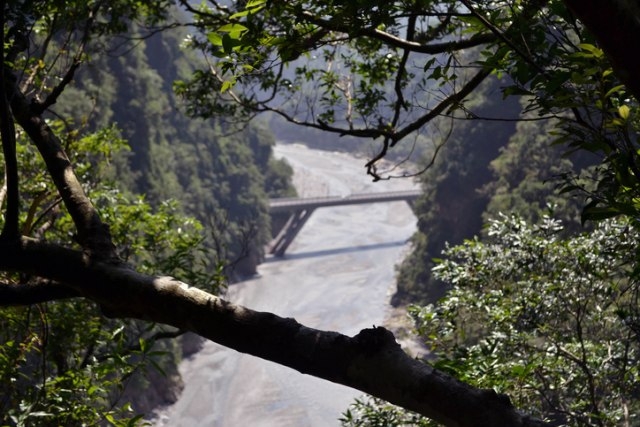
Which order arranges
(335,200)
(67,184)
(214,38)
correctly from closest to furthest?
(214,38) < (67,184) < (335,200)

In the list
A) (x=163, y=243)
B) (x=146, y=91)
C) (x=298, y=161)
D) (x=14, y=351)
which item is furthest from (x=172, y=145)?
(x=14, y=351)

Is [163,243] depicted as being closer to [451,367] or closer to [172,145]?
[451,367]

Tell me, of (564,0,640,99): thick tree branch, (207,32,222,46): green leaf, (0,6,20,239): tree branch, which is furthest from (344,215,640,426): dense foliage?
(564,0,640,99): thick tree branch

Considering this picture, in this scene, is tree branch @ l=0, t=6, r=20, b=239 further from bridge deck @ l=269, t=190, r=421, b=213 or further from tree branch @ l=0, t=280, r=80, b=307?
bridge deck @ l=269, t=190, r=421, b=213

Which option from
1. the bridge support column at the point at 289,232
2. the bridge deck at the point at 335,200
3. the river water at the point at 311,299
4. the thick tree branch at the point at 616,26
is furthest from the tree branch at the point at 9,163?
the bridge deck at the point at 335,200

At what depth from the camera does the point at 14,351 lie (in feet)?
12.2

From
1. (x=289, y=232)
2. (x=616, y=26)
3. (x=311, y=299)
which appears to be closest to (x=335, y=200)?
(x=289, y=232)

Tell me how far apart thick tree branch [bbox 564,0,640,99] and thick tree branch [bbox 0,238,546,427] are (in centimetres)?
70

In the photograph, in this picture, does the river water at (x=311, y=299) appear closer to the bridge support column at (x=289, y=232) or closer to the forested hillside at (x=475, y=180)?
the bridge support column at (x=289, y=232)

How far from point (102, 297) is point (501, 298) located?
14.1 feet

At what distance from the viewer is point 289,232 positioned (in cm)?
4125

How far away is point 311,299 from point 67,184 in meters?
29.3

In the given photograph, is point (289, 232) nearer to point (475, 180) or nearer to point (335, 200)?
point (335, 200)

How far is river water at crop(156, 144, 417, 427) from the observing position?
73.3ft
